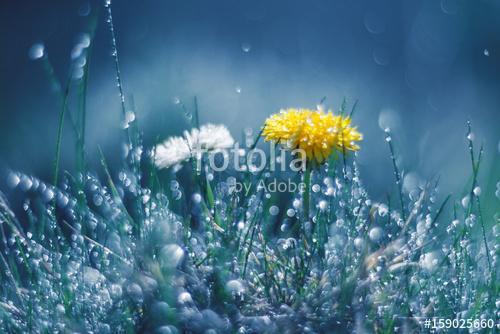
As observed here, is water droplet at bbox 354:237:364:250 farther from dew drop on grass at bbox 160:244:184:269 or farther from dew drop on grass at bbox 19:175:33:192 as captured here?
dew drop on grass at bbox 19:175:33:192

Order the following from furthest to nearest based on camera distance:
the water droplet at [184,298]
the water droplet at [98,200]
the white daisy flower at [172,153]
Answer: the white daisy flower at [172,153], the water droplet at [98,200], the water droplet at [184,298]

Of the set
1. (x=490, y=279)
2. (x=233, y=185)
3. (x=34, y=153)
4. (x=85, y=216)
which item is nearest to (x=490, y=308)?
(x=490, y=279)

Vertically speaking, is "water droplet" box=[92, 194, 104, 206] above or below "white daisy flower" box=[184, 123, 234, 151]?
below

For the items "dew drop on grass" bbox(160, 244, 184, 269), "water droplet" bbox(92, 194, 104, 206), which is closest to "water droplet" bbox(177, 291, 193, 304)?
"dew drop on grass" bbox(160, 244, 184, 269)

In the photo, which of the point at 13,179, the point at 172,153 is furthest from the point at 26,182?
the point at 172,153

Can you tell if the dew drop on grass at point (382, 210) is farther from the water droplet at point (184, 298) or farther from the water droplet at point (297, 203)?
the water droplet at point (184, 298)

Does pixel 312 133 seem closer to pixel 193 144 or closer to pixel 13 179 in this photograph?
pixel 193 144

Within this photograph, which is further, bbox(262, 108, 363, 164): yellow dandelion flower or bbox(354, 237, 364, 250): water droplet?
bbox(262, 108, 363, 164): yellow dandelion flower

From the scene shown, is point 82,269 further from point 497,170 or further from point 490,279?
point 497,170

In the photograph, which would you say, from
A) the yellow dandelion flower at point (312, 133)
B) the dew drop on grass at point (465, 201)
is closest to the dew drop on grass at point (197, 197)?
the yellow dandelion flower at point (312, 133)
